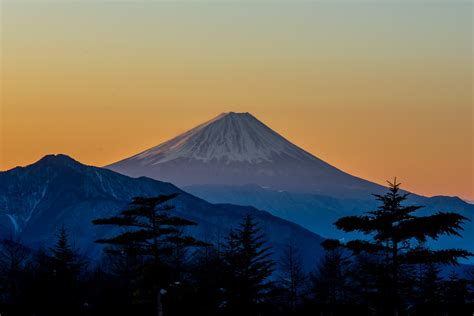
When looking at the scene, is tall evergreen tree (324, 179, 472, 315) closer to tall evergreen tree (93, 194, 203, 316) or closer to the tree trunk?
tall evergreen tree (93, 194, 203, 316)

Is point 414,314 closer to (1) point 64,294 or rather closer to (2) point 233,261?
(2) point 233,261

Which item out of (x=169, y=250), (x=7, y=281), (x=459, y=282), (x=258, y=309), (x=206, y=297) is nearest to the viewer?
(x=169, y=250)

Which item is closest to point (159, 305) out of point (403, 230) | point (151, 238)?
point (151, 238)

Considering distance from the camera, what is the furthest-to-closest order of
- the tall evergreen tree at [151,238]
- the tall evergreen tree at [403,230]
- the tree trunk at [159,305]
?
the tree trunk at [159,305]
the tall evergreen tree at [151,238]
the tall evergreen tree at [403,230]

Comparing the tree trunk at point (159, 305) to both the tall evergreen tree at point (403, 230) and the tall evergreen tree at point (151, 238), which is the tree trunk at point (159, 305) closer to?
the tall evergreen tree at point (151, 238)

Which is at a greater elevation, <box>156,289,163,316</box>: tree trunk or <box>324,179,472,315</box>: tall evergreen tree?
<box>324,179,472,315</box>: tall evergreen tree

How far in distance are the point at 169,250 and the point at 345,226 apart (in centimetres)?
1108

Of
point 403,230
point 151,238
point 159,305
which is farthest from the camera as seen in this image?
point 159,305

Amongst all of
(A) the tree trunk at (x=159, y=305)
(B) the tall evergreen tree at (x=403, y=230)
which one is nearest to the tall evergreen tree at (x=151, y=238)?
(A) the tree trunk at (x=159, y=305)

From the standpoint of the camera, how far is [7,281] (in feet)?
266

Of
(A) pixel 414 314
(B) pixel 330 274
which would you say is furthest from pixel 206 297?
(B) pixel 330 274

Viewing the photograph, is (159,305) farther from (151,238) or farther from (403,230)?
(403,230)

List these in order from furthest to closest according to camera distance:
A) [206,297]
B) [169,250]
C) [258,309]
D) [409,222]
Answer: [206,297] < [258,309] < [169,250] < [409,222]

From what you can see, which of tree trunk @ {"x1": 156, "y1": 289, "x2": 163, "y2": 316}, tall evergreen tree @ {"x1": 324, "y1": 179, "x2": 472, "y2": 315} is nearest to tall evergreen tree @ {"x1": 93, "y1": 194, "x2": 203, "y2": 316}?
tree trunk @ {"x1": 156, "y1": 289, "x2": 163, "y2": 316}
